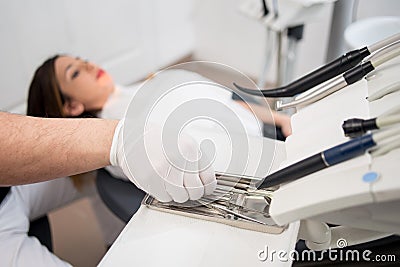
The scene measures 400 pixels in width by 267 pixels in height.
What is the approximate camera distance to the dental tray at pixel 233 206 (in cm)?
68

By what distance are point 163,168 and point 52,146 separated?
187mm

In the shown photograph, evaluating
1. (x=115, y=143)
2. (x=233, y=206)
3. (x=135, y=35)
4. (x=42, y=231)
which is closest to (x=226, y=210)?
(x=233, y=206)

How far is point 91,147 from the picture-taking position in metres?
0.76

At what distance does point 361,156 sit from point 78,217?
4.69ft

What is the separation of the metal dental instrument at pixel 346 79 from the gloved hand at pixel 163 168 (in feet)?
0.51

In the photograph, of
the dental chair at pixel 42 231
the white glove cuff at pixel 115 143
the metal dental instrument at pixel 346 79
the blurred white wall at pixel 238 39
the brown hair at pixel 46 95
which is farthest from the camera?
the blurred white wall at pixel 238 39

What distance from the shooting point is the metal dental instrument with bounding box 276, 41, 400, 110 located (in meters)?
0.65

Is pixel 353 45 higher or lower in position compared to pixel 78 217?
higher

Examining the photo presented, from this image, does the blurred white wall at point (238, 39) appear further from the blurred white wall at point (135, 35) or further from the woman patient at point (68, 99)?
the woman patient at point (68, 99)

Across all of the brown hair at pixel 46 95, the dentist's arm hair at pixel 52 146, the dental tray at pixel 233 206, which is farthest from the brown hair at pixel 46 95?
the dental tray at pixel 233 206

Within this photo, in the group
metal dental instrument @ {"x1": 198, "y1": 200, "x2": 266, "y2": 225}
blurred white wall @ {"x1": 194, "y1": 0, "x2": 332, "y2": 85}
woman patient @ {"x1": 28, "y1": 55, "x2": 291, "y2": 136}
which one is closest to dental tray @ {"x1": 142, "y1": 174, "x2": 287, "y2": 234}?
metal dental instrument @ {"x1": 198, "y1": 200, "x2": 266, "y2": 225}

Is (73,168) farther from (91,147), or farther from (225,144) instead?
(225,144)

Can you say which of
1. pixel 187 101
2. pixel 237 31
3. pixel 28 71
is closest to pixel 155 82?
pixel 187 101

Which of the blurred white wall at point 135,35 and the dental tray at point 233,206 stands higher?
the blurred white wall at point 135,35
